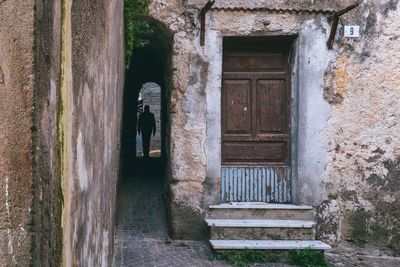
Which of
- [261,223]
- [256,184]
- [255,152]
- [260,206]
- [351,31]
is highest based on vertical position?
[351,31]

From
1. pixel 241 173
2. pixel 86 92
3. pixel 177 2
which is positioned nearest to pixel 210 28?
pixel 177 2

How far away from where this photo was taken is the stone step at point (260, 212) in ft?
16.7

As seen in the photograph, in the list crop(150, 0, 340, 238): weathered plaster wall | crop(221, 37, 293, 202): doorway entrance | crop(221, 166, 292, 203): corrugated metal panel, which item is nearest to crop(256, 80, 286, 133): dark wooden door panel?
crop(221, 37, 293, 202): doorway entrance

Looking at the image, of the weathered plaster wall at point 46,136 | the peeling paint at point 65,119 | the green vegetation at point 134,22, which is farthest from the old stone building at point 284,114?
the weathered plaster wall at point 46,136

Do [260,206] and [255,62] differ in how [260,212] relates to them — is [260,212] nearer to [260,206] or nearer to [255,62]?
[260,206]

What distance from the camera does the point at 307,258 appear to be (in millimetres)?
4395

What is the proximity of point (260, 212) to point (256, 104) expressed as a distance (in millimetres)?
1662

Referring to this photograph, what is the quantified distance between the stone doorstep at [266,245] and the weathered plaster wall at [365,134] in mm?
765

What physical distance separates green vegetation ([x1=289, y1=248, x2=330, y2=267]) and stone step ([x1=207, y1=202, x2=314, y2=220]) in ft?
2.25

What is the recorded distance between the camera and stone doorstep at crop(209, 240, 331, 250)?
14.7 ft

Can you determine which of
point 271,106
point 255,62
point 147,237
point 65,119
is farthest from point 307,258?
point 65,119

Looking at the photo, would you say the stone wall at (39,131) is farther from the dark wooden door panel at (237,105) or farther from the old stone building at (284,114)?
the dark wooden door panel at (237,105)

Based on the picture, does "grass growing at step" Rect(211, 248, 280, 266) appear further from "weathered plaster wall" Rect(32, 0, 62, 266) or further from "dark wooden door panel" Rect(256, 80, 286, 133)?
"weathered plaster wall" Rect(32, 0, 62, 266)

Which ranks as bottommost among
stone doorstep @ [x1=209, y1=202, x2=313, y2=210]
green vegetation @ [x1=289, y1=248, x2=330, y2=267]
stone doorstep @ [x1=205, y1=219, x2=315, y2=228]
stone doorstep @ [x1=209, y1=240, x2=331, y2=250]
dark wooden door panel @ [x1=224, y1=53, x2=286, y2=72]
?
green vegetation @ [x1=289, y1=248, x2=330, y2=267]
